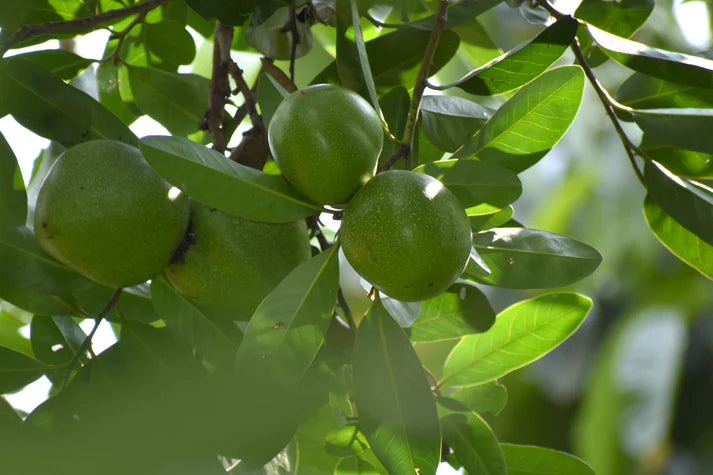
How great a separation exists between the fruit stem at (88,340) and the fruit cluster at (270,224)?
0.24ft

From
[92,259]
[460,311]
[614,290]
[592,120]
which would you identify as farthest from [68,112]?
[614,290]

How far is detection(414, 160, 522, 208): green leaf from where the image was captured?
33.7 inches

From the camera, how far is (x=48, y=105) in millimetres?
997

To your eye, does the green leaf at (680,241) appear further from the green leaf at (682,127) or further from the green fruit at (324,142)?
the green fruit at (324,142)

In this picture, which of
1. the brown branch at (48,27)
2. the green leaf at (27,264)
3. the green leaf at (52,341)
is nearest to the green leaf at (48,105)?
the brown branch at (48,27)

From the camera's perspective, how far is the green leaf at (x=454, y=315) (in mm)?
1047

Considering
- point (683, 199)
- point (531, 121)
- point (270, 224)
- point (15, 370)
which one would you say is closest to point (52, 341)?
point (15, 370)

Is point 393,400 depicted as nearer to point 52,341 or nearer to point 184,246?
point 184,246

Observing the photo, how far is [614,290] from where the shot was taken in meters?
10.2

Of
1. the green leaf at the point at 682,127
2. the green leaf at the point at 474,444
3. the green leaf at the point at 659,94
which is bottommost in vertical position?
the green leaf at the point at 474,444

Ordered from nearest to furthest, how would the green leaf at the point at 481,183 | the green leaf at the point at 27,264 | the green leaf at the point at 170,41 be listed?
1. the green leaf at the point at 481,183
2. the green leaf at the point at 27,264
3. the green leaf at the point at 170,41

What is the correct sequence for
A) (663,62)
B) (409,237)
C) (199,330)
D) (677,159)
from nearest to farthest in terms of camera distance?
(409,237)
(663,62)
(199,330)
(677,159)

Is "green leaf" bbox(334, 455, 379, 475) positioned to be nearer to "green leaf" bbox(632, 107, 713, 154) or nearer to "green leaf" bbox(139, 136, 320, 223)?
"green leaf" bbox(139, 136, 320, 223)

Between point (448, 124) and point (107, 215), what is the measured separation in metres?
0.45
